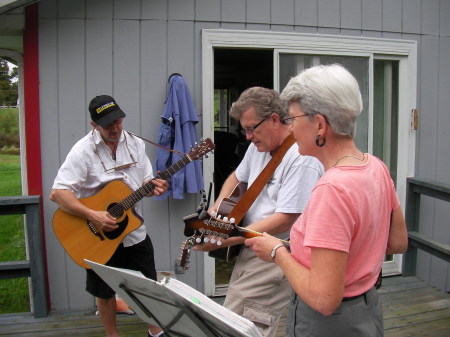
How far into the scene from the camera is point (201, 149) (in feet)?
9.48

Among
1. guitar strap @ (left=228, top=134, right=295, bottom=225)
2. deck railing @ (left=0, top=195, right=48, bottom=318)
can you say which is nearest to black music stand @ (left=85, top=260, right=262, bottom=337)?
guitar strap @ (left=228, top=134, right=295, bottom=225)

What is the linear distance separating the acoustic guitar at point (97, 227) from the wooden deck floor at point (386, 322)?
28.5 inches

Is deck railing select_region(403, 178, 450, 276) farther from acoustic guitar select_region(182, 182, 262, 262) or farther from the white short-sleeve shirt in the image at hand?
acoustic guitar select_region(182, 182, 262, 262)

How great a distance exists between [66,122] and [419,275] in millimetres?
3429

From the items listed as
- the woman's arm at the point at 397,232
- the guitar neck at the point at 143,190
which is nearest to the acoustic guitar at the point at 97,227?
the guitar neck at the point at 143,190

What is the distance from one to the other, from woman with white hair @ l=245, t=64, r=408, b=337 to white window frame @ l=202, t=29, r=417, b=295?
7.27 feet

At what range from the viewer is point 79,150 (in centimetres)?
266

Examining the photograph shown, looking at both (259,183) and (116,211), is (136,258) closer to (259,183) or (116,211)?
(116,211)

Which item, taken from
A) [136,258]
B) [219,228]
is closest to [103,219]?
[136,258]

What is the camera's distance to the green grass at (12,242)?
150 inches

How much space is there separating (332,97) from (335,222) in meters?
0.35

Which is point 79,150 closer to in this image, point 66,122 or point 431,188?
point 66,122

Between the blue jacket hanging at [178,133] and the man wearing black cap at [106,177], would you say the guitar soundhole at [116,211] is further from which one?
the blue jacket hanging at [178,133]

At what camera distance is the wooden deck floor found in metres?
3.11
